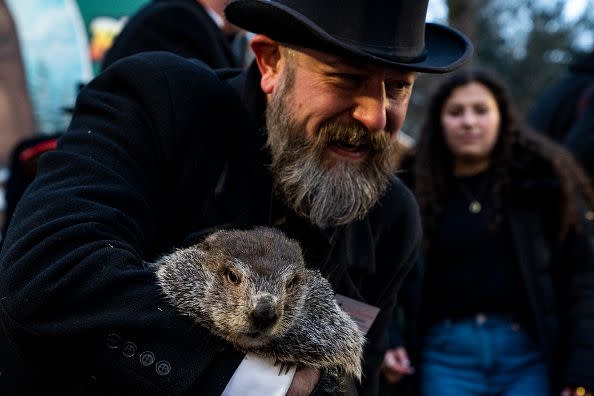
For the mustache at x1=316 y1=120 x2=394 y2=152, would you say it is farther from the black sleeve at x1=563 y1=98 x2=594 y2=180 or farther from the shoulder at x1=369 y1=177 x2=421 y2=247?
the black sleeve at x1=563 y1=98 x2=594 y2=180

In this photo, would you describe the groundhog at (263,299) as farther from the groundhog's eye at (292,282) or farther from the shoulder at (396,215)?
the shoulder at (396,215)

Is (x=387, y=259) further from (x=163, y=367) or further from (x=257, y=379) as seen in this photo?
(x=163, y=367)

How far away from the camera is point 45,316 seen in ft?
6.89

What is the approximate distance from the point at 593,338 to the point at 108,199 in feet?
11.4

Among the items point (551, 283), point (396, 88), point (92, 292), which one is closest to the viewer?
point (92, 292)

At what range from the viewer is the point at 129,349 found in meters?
2.15

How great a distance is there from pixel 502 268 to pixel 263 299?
3.05m

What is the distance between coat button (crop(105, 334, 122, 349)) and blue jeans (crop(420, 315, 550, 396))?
3.15 m

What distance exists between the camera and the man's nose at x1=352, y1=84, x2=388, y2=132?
2668 mm

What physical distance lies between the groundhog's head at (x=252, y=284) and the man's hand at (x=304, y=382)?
14cm

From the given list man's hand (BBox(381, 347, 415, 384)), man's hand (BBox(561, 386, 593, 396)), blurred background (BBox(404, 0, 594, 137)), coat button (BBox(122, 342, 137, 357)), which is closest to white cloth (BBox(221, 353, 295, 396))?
coat button (BBox(122, 342, 137, 357))

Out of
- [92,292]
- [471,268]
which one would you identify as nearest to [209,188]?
[92,292]

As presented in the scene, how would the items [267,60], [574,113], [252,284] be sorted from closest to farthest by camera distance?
[252,284] < [267,60] < [574,113]

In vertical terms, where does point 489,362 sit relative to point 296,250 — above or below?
below
